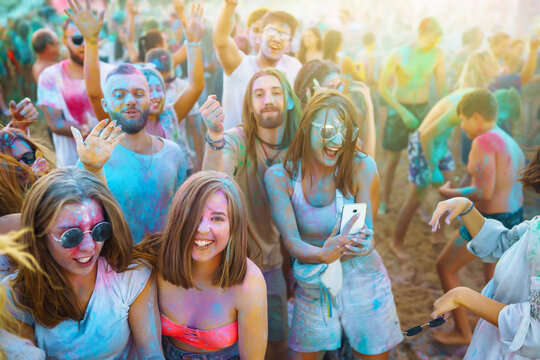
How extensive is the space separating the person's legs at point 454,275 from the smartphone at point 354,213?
1375 millimetres

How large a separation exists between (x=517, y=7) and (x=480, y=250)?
14.0 ft

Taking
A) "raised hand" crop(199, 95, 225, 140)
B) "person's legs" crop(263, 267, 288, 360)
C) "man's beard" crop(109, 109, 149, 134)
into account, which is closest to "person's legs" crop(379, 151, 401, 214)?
"person's legs" crop(263, 267, 288, 360)

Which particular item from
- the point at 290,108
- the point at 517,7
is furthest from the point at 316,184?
the point at 517,7

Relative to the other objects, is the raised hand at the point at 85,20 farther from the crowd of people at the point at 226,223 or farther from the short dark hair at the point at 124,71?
the short dark hair at the point at 124,71

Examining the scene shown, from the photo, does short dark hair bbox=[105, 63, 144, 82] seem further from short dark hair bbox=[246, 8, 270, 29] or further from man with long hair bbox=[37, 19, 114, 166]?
short dark hair bbox=[246, 8, 270, 29]

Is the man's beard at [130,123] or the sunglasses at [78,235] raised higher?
the man's beard at [130,123]

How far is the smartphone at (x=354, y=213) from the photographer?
1829mm

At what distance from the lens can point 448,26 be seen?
4.90 m

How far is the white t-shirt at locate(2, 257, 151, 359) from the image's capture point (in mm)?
1423

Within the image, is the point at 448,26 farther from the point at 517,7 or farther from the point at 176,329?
the point at 176,329

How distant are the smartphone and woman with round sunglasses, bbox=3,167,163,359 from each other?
2.93 feet

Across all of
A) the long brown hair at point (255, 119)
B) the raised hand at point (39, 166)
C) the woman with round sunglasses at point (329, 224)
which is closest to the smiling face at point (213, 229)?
the woman with round sunglasses at point (329, 224)

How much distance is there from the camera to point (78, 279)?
4.88ft

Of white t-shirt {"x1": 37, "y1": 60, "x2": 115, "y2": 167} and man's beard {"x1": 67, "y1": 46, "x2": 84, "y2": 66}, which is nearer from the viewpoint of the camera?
white t-shirt {"x1": 37, "y1": 60, "x2": 115, "y2": 167}
